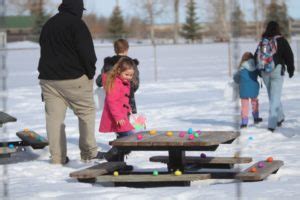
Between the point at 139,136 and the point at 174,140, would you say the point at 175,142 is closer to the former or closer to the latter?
the point at 174,140

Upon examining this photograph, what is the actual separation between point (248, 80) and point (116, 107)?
12.8 ft

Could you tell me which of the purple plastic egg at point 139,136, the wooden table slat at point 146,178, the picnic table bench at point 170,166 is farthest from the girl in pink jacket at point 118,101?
the wooden table slat at point 146,178

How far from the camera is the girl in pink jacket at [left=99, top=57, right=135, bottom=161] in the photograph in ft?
25.6

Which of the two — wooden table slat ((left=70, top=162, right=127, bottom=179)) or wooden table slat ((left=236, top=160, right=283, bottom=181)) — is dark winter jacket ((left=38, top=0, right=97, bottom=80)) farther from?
wooden table slat ((left=236, top=160, right=283, bottom=181))

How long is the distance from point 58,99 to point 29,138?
1.07 m

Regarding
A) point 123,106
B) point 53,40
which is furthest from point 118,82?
point 53,40

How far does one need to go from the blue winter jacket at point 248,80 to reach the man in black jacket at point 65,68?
367 cm

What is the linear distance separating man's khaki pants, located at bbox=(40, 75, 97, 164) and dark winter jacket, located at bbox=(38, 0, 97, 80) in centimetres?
9

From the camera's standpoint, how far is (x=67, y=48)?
7910 millimetres

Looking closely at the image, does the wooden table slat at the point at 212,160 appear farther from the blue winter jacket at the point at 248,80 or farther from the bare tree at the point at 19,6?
the blue winter jacket at the point at 248,80

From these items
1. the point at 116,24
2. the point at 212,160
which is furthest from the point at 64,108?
the point at 116,24

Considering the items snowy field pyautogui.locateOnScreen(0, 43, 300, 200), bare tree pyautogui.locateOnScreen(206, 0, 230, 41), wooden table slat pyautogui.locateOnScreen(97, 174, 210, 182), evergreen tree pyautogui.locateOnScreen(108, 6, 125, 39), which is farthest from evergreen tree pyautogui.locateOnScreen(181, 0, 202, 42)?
wooden table slat pyautogui.locateOnScreen(97, 174, 210, 182)

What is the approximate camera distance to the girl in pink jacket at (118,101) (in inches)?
308

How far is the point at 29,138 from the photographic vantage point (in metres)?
8.91
